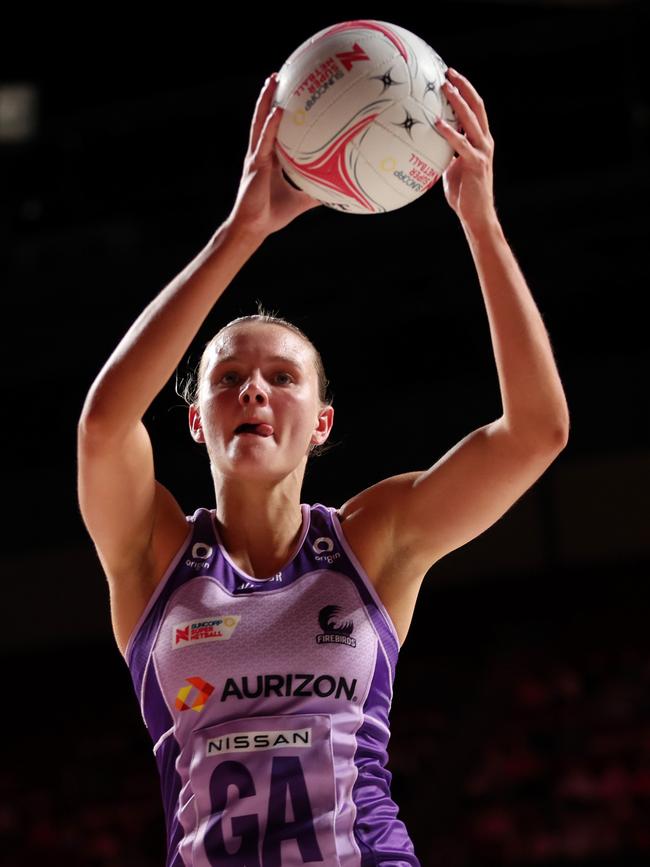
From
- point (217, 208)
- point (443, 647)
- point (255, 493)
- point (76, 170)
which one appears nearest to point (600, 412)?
point (443, 647)

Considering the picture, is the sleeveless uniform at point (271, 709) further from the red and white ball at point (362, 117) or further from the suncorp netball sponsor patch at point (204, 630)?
the red and white ball at point (362, 117)

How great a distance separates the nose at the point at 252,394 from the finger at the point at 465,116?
26.2 inches

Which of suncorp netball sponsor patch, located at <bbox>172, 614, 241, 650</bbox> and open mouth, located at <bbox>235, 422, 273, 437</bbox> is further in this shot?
open mouth, located at <bbox>235, 422, 273, 437</bbox>

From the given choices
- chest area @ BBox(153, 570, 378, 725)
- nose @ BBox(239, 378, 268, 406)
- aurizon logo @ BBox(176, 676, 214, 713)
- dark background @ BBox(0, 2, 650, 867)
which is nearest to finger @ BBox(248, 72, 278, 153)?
nose @ BBox(239, 378, 268, 406)

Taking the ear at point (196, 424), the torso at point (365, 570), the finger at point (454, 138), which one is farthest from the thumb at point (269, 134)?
the torso at point (365, 570)

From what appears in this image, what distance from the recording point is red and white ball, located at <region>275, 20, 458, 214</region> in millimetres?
2242

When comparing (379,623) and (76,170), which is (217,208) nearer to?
(76,170)

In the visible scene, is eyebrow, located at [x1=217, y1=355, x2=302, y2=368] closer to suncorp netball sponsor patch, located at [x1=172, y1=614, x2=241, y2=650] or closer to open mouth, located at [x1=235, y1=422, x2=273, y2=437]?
open mouth, located at [x1=235, y1=422, x2=273, y2=437]

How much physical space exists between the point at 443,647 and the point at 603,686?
4.87 ft

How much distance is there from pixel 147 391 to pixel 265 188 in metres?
0.49

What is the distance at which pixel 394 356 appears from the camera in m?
8.75

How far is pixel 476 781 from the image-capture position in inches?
303

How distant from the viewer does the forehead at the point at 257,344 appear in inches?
94.5

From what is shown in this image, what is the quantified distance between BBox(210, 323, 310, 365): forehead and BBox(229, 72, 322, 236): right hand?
249 mm
